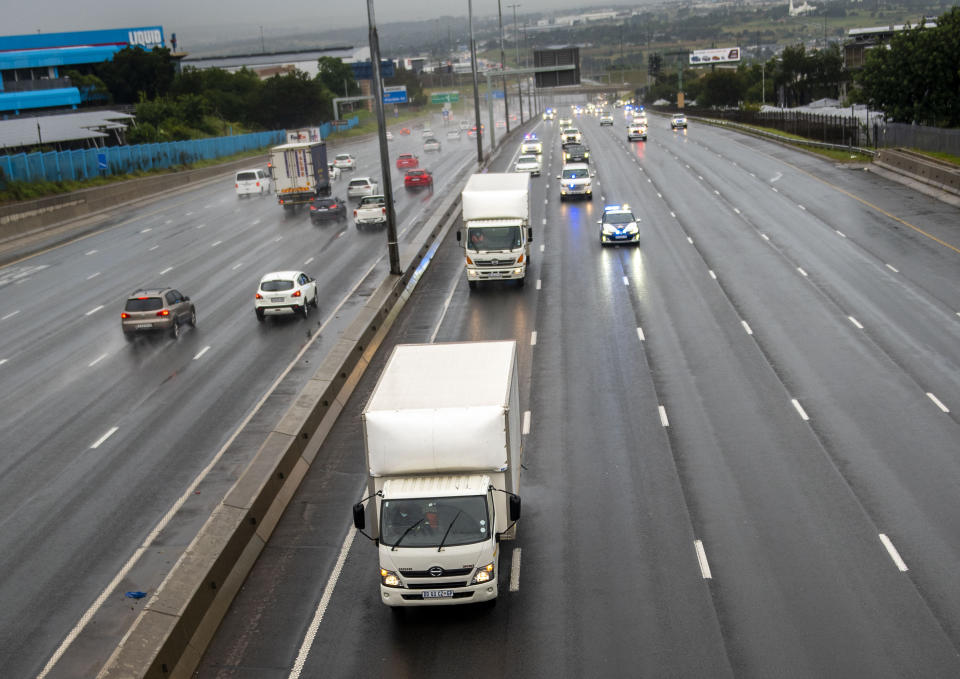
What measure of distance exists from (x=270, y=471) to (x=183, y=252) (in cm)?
3439

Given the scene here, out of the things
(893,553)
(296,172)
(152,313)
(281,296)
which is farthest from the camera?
(296,172)

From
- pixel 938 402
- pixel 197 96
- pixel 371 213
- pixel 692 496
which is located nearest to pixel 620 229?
pixel 371 213

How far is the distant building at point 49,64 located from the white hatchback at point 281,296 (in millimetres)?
97553

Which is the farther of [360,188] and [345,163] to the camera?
[345,163]

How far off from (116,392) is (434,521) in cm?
1547

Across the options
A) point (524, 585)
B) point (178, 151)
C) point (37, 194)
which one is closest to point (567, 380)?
point (524, 585)

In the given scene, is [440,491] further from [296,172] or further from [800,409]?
[296,172]

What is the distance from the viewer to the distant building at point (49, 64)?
122m

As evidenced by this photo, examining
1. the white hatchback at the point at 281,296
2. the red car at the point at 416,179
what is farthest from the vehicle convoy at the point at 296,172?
the white hatchback at the point at 281,296

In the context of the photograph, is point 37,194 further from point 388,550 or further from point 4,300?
point 388,550

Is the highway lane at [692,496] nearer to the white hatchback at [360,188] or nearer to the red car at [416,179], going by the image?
the white hatchback at [360,188]

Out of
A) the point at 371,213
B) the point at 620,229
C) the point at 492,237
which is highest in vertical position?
the point at 492,237

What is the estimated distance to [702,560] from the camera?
1636 centimetres

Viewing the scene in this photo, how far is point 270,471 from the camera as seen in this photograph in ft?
63.3
